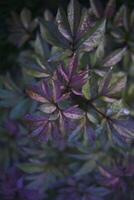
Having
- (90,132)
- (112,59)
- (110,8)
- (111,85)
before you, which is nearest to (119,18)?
(110,8)

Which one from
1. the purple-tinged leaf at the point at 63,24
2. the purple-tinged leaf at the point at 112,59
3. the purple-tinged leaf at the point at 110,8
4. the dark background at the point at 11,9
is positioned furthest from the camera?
Result: the dark background at the point at 11,9

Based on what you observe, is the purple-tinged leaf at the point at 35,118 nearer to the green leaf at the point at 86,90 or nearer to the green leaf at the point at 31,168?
the green leaf at the point at 86,90

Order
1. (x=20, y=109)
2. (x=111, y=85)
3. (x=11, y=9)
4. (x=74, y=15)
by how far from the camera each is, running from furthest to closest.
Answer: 1. (x=11, y=9)
2. (x=20, y=109)
3. (x=111, y=85)
4. (x=74, y=15)

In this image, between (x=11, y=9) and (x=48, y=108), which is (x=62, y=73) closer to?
(x=48, y=108)

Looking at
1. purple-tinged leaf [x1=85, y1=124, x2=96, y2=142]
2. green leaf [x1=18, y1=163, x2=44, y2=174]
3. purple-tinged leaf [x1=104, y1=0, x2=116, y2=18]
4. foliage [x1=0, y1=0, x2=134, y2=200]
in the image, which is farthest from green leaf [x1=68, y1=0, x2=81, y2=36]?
green leaf [x1=18, y1=163, x2=44, y2=174]

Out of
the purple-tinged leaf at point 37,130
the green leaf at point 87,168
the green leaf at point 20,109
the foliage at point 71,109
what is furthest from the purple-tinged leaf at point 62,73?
the green leaf at point 87,168

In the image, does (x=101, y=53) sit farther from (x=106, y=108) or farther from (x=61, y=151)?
(x=61, y=151)
